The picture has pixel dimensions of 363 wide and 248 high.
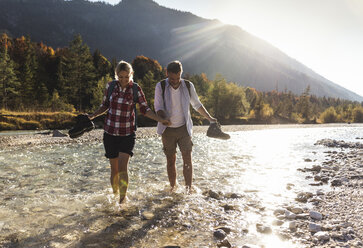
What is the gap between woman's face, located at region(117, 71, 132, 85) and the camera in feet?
14.1

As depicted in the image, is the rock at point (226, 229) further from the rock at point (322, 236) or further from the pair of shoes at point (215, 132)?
the pair of shoes at point (215, 132)

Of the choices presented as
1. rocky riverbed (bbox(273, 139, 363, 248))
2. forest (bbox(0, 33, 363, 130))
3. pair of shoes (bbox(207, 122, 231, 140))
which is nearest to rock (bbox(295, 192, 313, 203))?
rocky riverbed (bbox(273, 139, 363, 248))

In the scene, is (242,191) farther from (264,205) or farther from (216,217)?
(216,217)

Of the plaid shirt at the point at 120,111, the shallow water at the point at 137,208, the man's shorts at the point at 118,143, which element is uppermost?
the plaid shirt at the point at 120,111

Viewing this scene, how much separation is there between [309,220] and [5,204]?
610cm

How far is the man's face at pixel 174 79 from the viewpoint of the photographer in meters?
4.92

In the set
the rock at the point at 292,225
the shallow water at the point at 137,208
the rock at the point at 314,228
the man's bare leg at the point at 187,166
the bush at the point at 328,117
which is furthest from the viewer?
the bush at the point at 328,117

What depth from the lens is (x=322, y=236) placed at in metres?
3.42

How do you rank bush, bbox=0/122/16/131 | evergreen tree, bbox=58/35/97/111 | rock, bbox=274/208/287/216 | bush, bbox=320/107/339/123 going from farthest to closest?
bush, bbox=320/107/339/123 < evergreen tree, bbox=58/35/97/111 < bush, bbox=0/122/16/131 < rock, bbox=274/208/287/216

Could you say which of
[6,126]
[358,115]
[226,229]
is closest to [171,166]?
[226,229]

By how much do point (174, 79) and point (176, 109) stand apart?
654 millimetres

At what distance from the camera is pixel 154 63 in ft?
311

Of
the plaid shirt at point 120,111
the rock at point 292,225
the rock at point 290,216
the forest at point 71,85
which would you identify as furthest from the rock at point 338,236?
the forest at point 71,85

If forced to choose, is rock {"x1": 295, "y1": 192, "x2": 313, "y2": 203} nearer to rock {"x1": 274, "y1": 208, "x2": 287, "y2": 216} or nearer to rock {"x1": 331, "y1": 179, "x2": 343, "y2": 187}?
rock {"x1": 274, "y1": 208, "x2": 287, "y2": 216}
